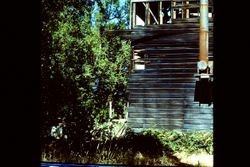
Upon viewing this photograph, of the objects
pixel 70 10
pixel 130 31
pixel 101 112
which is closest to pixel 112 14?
pixel 70 10

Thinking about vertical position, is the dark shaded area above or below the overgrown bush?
above

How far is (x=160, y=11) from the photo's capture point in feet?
56.4

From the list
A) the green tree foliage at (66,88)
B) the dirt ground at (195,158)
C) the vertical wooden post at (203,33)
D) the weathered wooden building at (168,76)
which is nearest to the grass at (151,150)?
the dirt ground at (195,158)

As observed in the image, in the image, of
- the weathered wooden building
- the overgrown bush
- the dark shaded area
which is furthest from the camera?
the weathered wooden building

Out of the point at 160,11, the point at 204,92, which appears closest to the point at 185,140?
the point at 160,11

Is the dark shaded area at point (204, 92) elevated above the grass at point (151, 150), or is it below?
above

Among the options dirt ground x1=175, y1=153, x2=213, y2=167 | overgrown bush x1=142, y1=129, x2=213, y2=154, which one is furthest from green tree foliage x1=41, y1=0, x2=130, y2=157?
dirt ground x1=175, y1=153, x2=213, y2=167

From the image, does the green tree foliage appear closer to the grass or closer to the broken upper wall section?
the grass

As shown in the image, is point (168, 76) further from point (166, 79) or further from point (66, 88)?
point (66, 88)

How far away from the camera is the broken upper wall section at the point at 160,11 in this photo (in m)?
16.7

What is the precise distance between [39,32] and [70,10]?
69.7ft

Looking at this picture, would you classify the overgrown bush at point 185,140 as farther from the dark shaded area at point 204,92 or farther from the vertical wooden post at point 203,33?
the dark shaded area at point 204,92

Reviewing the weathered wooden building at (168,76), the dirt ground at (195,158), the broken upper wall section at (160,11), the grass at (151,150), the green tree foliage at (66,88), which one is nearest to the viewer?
the grass at (151,150)

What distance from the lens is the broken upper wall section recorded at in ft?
54.9
